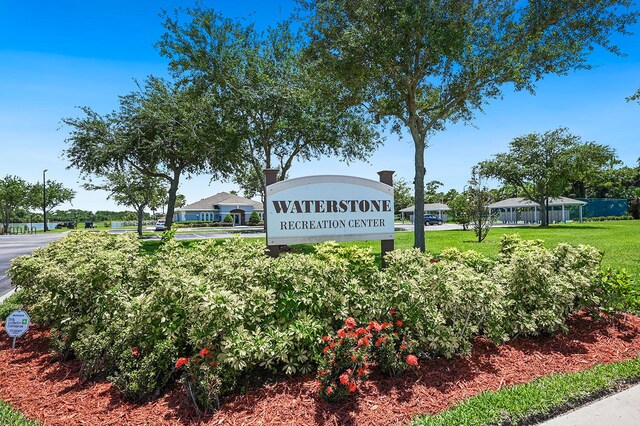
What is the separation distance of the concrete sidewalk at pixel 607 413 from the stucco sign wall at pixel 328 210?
4138 millimetres

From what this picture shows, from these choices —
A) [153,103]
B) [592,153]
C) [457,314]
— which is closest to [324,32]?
[457,314]

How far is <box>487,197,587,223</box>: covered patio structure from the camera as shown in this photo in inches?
1574

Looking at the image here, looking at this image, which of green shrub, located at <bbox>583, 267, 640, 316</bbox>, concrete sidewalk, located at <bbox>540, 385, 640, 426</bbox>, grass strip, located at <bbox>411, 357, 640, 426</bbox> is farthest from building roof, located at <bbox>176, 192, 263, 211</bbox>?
concrete sidewalk, located at <bbox>540, 385, 640, 426</bbox>

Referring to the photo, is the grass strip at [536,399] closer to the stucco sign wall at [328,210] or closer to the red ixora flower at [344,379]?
the red ixora flower at [344,379]

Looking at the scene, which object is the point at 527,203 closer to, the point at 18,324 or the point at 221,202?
the point at 221,202

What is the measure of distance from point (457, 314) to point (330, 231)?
3.08 meters

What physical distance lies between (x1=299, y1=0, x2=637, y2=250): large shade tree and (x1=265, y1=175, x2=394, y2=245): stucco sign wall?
420 cm

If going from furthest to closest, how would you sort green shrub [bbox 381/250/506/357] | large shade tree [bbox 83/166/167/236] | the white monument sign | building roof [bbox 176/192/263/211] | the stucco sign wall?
building roof [bbox 176/192/263/211], large shade tree [bbox 83/166/167/236], the stucco sign wall, the white monument sign, green shrub [bbox 381/250/506/357]

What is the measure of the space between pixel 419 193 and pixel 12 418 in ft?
32.2

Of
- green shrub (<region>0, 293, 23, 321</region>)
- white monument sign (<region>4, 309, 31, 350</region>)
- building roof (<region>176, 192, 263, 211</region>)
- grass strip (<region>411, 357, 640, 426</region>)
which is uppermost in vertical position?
building roof (<region>176, 192, 263, 211</region>)

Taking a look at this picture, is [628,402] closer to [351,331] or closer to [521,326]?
[521,326]

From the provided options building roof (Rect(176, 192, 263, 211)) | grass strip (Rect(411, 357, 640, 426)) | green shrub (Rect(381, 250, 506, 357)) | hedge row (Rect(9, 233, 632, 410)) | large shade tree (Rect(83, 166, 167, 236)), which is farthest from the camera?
building roof (Rect(176, 192, 263, 211))

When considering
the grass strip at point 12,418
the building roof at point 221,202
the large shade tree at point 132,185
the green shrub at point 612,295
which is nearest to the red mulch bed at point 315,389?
the grass strip at point 12,418

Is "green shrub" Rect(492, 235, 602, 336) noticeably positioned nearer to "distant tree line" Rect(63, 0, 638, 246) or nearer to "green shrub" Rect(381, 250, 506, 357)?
"green shrub" Rect(381, 250, 506, 357)
